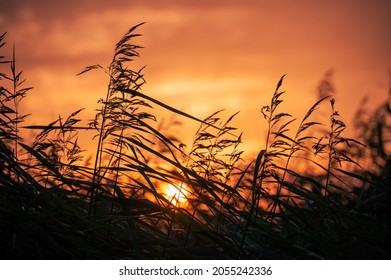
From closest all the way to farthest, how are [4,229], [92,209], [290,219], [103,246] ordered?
1. [4,229]
2. [103,246]
3. [92,209]
4. [290,219]

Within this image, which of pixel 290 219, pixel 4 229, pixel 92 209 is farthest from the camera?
pixel 290 219

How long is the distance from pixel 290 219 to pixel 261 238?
0.27 meters

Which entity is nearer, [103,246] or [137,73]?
[103,246]

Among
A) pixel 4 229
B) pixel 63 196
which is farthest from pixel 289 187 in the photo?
pixel 4 229

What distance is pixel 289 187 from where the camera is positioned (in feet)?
11.8

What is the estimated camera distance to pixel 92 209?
3529mm
